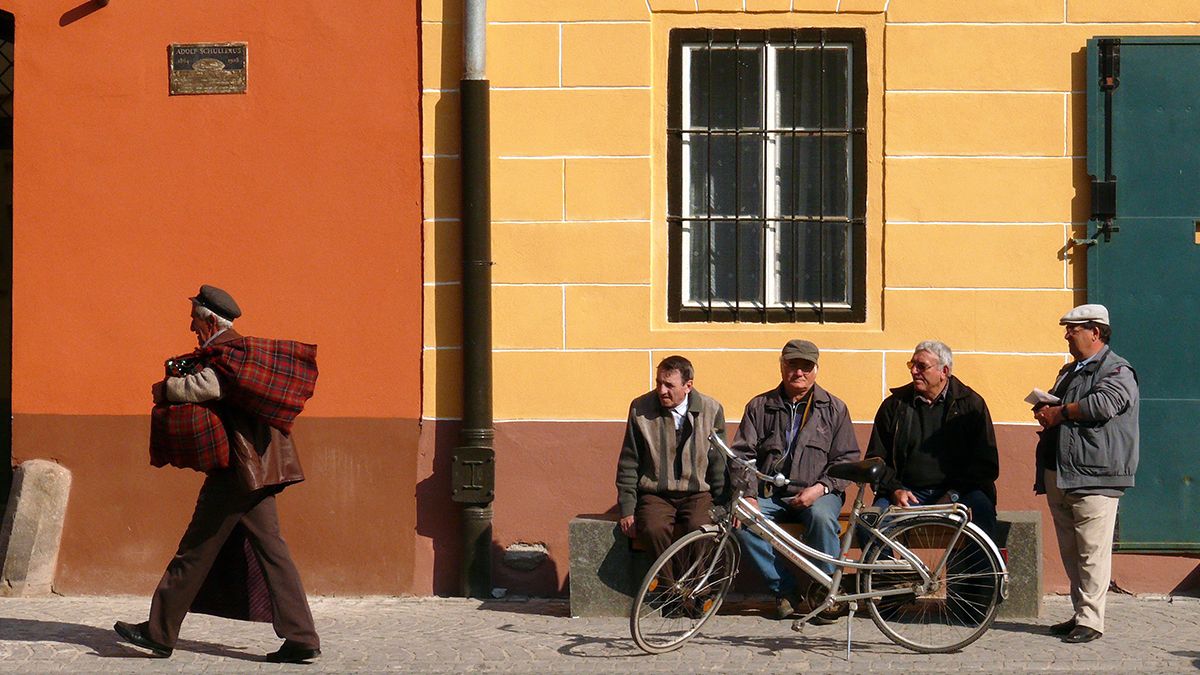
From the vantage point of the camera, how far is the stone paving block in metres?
9.09

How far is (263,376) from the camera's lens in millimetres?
7246

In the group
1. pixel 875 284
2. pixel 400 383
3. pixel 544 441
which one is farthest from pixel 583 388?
pixel 875 284

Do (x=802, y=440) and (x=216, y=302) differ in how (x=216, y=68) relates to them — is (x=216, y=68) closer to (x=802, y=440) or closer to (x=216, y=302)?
(x=216, y=302)

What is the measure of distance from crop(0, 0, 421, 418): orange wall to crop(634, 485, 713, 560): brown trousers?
65.5 inches

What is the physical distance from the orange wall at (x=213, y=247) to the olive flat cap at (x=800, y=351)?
215 cm

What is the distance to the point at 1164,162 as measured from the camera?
29.0 ft

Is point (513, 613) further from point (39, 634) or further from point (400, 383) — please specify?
point (39, 634)

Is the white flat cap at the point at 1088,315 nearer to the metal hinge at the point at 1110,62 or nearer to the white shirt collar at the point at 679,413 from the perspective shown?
the metal hinge at the point at 1110,62

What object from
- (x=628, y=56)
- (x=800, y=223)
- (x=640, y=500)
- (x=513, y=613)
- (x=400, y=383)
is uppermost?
(x=628, y=56)

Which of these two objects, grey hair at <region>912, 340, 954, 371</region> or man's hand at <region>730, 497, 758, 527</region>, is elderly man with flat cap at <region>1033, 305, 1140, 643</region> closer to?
grey hair at <region>912, 340, 954, 371</region>

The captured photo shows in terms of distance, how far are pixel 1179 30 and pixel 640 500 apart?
12.8 feet

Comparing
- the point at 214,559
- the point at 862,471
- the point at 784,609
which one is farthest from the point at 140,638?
the point at 862,471

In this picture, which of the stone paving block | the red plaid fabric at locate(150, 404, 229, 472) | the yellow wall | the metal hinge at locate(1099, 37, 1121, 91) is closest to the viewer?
the red plaid fabric at locate(150, 404, 229, 472)

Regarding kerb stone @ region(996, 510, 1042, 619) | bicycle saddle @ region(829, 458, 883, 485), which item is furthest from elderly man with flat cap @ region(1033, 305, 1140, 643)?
bicycle saddle @ region(829, 458, 883, 485)
